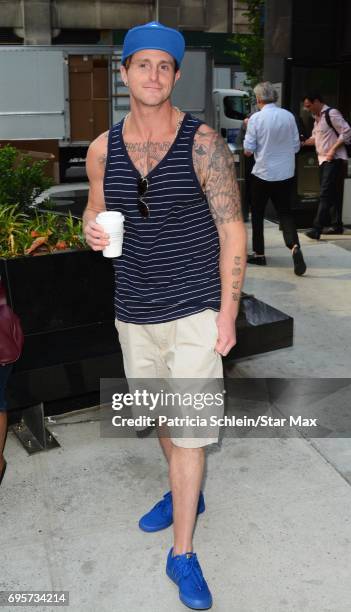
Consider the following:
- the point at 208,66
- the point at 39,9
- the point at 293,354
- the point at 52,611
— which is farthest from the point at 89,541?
the point at 39,9

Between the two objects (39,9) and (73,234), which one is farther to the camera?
(39,9)

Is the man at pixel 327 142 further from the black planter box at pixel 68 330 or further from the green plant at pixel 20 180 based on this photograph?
the black planter box at pixel 68 330

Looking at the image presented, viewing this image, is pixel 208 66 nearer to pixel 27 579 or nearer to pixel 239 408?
pixel 239 408

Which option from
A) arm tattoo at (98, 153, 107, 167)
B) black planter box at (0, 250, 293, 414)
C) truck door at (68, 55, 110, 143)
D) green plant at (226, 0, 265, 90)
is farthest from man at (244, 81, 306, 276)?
truck door at (68, 55, 110, 143)

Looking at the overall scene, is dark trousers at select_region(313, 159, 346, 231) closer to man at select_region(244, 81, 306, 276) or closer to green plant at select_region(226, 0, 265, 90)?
man at select_region(244, 81, 306, 276)

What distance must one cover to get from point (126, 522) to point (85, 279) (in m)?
1.59

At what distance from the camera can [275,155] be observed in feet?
25.6

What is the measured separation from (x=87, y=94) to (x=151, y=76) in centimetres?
1512

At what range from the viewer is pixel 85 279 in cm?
436

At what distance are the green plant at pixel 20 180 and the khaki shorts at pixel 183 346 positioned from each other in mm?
2572

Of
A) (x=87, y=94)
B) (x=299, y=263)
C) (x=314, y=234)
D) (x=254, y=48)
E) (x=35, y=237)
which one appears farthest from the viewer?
(x=87, y=94)

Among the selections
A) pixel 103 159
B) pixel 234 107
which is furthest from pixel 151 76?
pixel 234 107

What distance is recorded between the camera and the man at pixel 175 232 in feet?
8.55

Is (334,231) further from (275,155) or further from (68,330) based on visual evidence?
(68,330)
